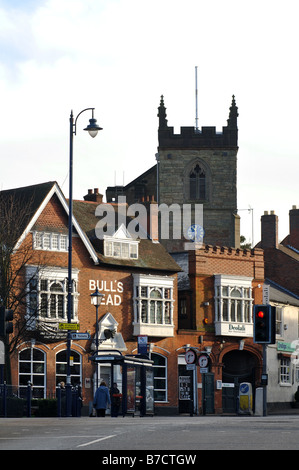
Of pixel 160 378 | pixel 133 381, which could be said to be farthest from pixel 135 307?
pixel 133 381

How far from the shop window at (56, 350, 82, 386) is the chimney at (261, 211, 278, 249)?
93.5ft

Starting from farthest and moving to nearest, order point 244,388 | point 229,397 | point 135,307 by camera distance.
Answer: point 229,397 < point 135,307 < point 244,388

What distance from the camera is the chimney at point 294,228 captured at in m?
88.2

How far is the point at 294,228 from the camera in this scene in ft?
291

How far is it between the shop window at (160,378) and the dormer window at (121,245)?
6.06 meters

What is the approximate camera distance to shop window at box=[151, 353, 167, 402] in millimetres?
60750

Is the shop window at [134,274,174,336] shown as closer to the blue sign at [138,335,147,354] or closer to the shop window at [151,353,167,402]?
the shop window at [151,353,167,402]

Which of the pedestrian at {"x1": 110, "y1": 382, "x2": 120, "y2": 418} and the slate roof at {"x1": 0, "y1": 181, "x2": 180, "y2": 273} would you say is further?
the slate roof at {"x1": 0, "y1": 181, "x2": 180, "y2": 273}

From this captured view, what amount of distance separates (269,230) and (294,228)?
6201 millimetres

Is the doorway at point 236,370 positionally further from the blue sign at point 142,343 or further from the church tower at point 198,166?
the church tower at point 198,166

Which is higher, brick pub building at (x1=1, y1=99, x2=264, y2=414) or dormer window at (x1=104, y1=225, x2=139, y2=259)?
dormer window at (x1=104, y1=225, x2=139, y2=259)

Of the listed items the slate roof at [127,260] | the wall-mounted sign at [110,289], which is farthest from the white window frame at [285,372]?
the wall-mounted sign at [110,289]

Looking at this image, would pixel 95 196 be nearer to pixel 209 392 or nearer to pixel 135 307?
pixel 135 307

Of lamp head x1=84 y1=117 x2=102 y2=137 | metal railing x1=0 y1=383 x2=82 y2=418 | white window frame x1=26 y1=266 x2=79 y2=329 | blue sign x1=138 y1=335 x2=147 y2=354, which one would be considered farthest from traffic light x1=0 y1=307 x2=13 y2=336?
blue sign x1=138 y1=335 x2=147 y2=354
